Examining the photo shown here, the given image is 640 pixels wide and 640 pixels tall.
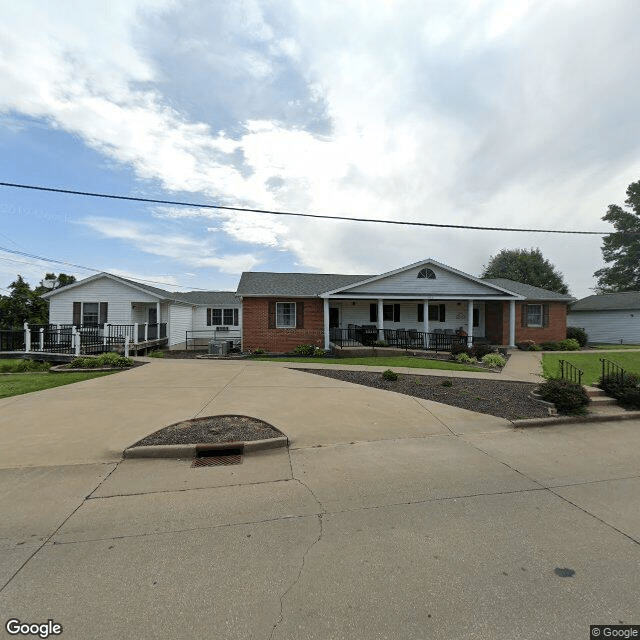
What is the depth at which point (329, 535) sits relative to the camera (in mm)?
3129

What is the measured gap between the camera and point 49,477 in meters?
4.35

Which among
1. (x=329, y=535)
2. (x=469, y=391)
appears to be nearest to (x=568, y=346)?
(x=469, y=391)

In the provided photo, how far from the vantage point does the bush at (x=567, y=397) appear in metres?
7.10

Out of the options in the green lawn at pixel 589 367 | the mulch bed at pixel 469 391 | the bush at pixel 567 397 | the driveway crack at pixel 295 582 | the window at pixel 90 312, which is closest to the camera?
the driveway crack at pixel 295 582

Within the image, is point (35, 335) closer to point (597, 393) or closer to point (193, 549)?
point (193, 549)

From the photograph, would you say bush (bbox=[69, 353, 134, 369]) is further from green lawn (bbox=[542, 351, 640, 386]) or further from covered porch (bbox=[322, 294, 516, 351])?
green lawn (bbox=[542, 351, 640, 386])

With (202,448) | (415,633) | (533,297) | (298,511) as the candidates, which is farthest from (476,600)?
(533,297)

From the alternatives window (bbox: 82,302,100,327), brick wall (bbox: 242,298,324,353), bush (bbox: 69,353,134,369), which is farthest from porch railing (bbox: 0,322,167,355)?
brick wall (bbox: 242,298,324,353)

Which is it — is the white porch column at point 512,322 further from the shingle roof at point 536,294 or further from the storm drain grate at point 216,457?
the storm drain grate at point 216,457

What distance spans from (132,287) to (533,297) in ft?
80.5

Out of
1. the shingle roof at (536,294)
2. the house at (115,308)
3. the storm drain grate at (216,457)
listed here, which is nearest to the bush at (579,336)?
the shingle roof at (536,294)

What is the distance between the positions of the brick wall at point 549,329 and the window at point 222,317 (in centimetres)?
1959

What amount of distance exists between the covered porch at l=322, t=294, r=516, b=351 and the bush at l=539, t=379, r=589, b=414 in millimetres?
11691

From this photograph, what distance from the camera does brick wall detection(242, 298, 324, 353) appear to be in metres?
19.2
